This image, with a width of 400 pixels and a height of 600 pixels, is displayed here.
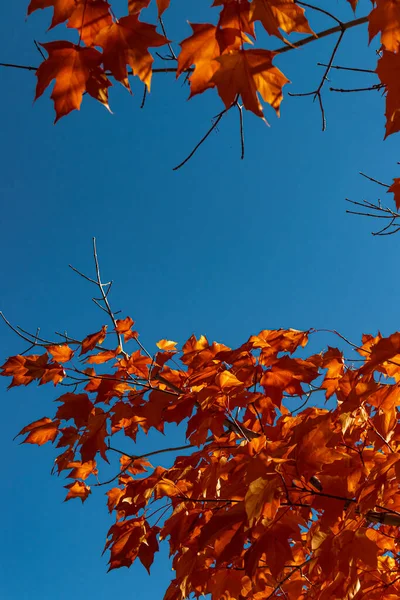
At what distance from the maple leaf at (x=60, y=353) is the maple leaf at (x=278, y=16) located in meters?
2.27

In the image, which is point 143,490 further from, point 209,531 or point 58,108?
point 58,108

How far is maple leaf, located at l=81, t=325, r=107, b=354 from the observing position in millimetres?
2858

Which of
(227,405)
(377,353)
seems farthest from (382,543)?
(377,353)

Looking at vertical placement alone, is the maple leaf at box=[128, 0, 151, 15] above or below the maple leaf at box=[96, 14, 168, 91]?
above

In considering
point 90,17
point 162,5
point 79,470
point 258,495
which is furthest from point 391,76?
point 79,470

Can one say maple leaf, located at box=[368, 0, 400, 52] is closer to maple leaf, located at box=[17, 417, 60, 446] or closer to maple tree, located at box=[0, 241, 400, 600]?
maple tree, located at box=[0, 241, 400, 600]

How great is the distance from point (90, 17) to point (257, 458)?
143cm

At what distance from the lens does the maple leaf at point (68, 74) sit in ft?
4.48

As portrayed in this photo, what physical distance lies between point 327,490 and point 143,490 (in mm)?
1216

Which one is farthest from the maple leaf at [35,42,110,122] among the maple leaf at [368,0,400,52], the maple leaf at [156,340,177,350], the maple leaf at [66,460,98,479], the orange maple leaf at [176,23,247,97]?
the maple leaf at [66,460,98,479]

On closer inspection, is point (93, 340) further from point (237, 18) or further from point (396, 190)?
point (237, 18)

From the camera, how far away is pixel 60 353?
2.96 meters

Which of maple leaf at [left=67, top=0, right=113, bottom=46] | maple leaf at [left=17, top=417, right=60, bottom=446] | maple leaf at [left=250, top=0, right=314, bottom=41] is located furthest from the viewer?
maple leaf at [left=17, top=417, right=60, bottom=446]

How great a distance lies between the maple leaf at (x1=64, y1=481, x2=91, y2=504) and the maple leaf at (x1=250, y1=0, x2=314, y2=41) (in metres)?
3.20
